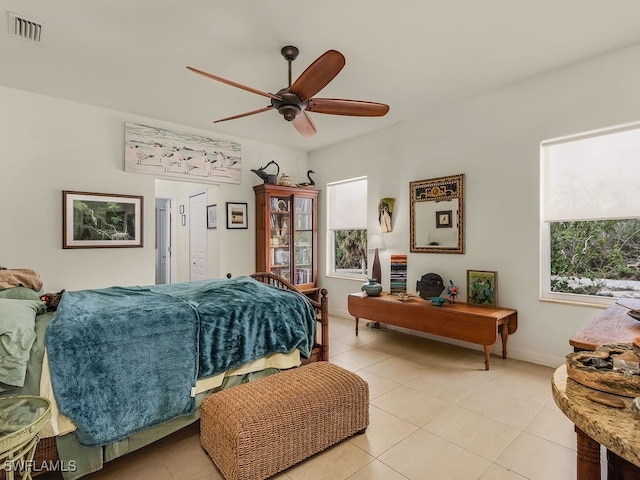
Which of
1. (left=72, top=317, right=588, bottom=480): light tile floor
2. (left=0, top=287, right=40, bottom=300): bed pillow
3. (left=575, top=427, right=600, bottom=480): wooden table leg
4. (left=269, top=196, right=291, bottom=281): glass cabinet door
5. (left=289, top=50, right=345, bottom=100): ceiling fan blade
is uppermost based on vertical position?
(left=289, top=50, right=345, bottom=100): ceiling fan blade

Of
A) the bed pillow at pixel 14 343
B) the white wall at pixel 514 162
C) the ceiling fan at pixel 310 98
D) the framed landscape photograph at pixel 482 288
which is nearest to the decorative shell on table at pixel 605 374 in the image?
the ceiling fan at pixel 310 98

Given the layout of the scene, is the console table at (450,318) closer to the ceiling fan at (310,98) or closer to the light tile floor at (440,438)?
the light tile floor at (440,438)

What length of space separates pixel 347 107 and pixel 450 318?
2.20 m

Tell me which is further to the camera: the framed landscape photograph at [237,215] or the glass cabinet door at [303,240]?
the glass cabinet door at [303,240]

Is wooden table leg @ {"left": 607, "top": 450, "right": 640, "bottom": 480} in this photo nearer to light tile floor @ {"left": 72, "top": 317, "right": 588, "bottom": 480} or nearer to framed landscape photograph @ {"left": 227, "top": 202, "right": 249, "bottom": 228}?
light tile floor @ {"left": 72, "top": 317, "right": 588, "bottom": 480}

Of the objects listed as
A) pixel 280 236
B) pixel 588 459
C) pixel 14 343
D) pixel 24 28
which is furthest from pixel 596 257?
pixel 24 28

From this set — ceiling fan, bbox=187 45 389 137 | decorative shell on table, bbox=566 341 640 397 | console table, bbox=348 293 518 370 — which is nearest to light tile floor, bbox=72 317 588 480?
console table, bbox=348 293 518 370

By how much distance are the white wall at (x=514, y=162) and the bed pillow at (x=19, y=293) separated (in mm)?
3683

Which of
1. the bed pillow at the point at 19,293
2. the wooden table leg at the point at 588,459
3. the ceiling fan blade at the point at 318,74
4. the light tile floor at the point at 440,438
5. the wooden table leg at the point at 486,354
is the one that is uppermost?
the ceiling fan blade at the point at 318,74

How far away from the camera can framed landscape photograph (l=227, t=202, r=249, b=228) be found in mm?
4812

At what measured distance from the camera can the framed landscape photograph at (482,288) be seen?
3.40 metres

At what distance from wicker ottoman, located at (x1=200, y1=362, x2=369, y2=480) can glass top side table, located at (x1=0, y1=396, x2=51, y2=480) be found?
2.52 feet

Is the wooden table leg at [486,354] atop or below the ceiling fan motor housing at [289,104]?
below

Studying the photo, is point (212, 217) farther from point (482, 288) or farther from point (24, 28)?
point (482, 288)
